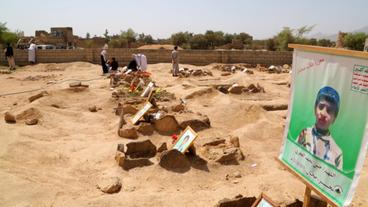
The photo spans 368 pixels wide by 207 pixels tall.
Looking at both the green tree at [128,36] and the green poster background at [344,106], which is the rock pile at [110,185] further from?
the green tree at [128,36]

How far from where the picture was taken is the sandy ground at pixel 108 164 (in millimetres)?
4516

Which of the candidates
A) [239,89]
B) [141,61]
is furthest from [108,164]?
[141,61]

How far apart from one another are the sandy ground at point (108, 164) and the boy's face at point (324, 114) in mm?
1558

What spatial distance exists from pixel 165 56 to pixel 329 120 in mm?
17801

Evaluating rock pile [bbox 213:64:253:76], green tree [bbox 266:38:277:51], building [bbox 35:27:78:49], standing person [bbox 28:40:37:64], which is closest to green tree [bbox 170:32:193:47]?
green tree [bbox 266:38:277:51]

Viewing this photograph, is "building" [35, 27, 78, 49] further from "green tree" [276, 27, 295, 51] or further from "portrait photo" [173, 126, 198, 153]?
"portrait photo" [173, 126, 198, 153]

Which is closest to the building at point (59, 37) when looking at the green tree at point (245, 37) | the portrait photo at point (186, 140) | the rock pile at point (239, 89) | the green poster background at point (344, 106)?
the green tree at point (245, 37)

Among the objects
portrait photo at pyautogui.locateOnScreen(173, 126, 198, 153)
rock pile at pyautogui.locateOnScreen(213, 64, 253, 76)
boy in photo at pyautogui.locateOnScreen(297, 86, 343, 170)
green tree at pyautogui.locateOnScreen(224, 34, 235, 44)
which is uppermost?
green tree at pyautogui.locateOnScreen(224, 34, 235, 44)

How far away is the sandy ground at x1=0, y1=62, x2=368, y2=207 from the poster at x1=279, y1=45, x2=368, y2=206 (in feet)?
4.21

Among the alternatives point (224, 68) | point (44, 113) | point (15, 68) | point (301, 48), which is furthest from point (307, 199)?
point (15, 68)

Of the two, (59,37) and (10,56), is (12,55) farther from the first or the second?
(59,37)

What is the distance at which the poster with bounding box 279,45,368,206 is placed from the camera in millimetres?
2426

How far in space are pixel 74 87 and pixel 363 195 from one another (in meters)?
9.13

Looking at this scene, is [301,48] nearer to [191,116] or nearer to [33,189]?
[33,189]
